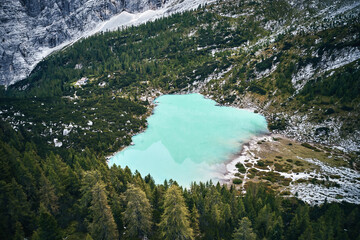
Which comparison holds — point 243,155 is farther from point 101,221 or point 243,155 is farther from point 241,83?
point 241,83

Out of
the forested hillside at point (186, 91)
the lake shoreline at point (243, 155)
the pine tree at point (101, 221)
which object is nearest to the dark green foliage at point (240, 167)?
the lake shoreline at point (243, 155)

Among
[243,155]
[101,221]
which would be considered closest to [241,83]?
[243,155]

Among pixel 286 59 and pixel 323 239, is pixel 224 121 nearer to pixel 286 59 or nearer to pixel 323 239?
pixel 286 59

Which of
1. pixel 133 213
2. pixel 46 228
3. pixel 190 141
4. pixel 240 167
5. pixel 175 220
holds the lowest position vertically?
pixel 190 141

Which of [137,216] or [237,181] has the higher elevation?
[137,216]

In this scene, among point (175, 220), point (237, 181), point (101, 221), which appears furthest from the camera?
point (237, 181)

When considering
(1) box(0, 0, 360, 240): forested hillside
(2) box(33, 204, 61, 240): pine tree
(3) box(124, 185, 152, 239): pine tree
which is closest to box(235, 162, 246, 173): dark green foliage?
(1) box(0, 0, 360, 240): forested hillside
